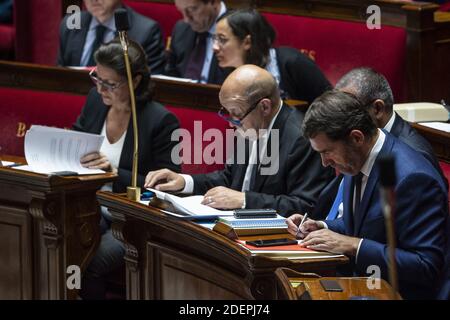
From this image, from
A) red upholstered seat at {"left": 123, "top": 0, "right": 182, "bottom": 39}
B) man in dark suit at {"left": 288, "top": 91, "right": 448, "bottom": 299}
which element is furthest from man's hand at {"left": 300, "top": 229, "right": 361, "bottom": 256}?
red upholstered seat at {"left": 123, "top": 0, "right": 182, "bottom": 39}

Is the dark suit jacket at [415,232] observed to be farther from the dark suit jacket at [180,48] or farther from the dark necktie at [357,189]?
the dark suit jacket at [180,48]

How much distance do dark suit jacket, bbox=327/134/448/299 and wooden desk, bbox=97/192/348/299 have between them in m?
0.08

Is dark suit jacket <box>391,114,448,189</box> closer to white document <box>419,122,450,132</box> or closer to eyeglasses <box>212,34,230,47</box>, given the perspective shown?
white document <box>419,122,450,132</box>

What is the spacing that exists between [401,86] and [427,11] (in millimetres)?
296

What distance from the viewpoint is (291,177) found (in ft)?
8.63

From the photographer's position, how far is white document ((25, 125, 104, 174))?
2850 mm

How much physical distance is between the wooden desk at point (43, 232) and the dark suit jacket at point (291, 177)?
51cm

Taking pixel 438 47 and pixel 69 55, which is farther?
pixel 69 55

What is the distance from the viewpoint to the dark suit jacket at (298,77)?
3.44 m

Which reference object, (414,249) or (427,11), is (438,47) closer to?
(427,11)
